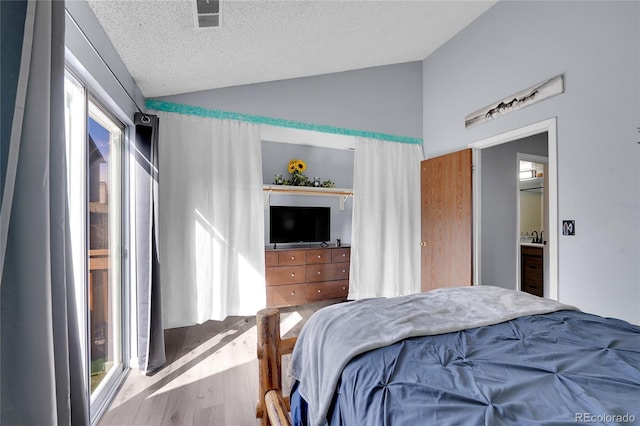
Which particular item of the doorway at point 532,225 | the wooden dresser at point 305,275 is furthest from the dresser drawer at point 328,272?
the doorway at point 532,225

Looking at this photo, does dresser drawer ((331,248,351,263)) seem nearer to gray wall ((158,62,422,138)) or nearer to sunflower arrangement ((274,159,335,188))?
sunflower arrangement ((274,159,335,188))

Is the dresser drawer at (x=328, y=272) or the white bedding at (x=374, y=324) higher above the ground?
the white bedding at (x=374, y=324)

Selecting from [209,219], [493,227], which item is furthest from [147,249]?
[493,227]

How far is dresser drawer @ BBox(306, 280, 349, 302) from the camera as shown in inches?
144

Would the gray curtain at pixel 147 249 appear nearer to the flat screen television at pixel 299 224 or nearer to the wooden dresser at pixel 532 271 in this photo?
the flat screen television at pixel 299 224

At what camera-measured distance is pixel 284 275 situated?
353 cm

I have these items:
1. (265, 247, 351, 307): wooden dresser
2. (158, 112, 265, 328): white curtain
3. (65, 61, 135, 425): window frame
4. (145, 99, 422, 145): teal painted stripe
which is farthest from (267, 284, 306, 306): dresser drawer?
(145, 99, 422, 145): teal painted stripe

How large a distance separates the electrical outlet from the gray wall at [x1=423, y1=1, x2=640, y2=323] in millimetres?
33

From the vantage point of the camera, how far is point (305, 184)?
396 cm

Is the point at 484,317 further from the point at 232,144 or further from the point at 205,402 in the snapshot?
the point at 232,144

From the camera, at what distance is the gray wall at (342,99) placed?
9.82 feet

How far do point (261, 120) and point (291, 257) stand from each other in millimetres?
1715

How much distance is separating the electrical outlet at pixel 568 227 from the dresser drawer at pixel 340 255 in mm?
2319

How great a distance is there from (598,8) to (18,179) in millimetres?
3395
